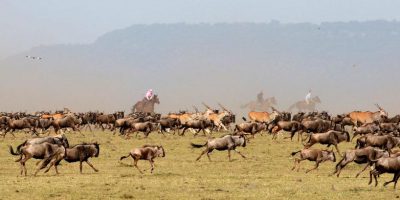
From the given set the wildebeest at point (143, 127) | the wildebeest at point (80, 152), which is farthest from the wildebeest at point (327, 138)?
the wildebeest at point (143, 127)

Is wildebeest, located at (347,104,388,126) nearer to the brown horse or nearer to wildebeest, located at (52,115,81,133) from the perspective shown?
wildebeest, located at (52,115,81,133)

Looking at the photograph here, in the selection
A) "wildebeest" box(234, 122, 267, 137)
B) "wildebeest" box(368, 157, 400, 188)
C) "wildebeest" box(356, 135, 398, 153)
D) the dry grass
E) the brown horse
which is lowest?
the dry grass

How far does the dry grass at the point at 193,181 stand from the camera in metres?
21.9

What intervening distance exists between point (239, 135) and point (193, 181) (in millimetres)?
8776

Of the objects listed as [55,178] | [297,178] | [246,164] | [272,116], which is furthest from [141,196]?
[272,116]

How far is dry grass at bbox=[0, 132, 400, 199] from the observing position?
21859 mm

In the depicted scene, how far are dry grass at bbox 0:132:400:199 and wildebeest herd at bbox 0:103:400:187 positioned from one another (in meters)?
0.57

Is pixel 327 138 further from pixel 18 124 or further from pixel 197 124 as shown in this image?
pixel 18 124

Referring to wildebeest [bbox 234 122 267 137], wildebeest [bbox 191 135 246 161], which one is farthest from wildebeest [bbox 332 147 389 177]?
wildebeest [bbox 234 122 267 137]

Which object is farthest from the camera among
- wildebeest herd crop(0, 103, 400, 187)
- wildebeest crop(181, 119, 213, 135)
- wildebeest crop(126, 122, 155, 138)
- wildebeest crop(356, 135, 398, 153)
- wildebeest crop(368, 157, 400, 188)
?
wildebeest crop(181, 119, 213, 135)

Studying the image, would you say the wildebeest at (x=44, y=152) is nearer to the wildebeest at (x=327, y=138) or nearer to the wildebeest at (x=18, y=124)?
the wildebeest at (x=327, y=138)

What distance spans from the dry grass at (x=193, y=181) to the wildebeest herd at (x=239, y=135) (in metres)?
0.57

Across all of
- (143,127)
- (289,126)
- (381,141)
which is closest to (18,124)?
(143,127)

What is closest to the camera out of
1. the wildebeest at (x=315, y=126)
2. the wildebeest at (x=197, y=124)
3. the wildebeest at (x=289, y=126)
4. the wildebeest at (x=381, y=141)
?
the wildebeest at (x=381, y=141)
